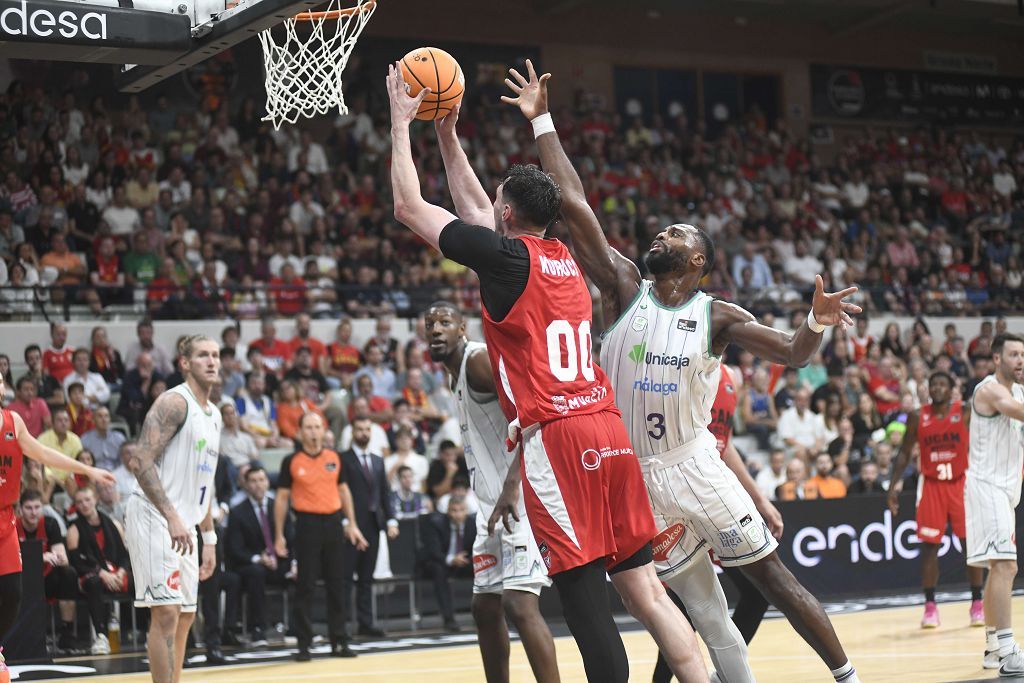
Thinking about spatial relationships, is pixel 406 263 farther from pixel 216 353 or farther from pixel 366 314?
pixel 216 353

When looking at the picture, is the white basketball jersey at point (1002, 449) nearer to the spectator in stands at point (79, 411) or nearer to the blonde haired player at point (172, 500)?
the blonde haired player at point (172, 500)

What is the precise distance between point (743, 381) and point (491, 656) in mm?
10798

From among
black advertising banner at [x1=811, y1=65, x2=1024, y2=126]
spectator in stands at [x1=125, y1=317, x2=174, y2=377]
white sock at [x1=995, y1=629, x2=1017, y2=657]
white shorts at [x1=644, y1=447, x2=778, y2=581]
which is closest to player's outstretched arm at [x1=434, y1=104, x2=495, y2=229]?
white shorts at [x1=644, y1=447, x2=778, y2=581]

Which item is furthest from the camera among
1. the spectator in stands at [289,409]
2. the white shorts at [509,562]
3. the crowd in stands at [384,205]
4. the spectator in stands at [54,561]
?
the crowd in stands at [384,205]

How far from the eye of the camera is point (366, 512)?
1210 centimetres

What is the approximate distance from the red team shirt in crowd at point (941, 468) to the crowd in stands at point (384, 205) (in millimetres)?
5190

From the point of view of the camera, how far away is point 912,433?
11211mm

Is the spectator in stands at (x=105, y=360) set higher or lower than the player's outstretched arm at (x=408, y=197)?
lower

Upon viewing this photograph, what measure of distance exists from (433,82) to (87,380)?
8964 millimetres

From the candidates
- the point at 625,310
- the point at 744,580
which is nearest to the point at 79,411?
the point at 744,580

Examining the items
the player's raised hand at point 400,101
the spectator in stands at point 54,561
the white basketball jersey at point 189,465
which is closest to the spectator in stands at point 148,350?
the spectator in stands at point 54,561

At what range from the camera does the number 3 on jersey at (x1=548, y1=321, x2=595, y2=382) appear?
5152 mm

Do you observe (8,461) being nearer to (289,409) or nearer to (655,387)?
(655,387)

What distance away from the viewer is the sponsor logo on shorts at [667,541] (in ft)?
19.7
